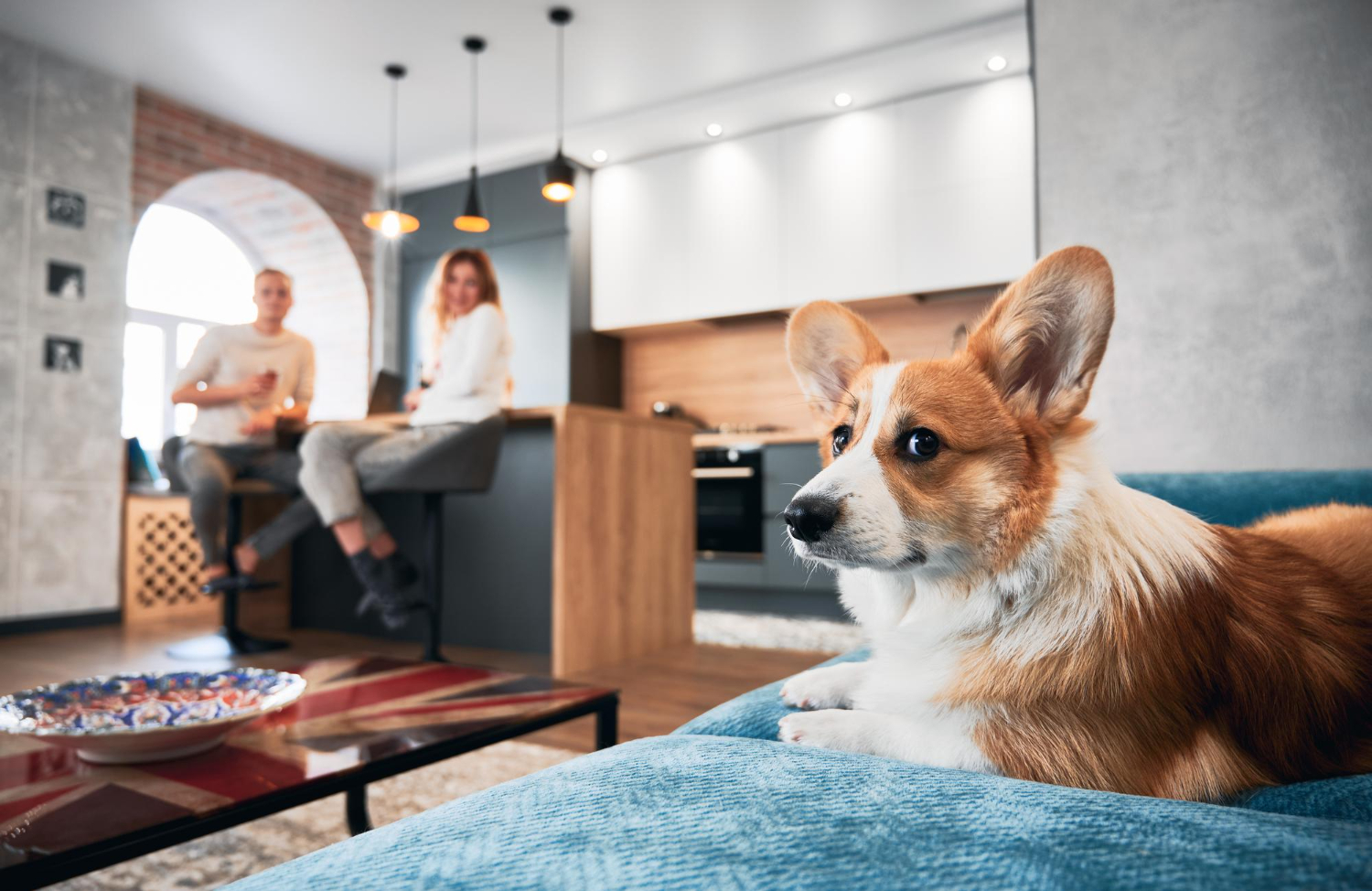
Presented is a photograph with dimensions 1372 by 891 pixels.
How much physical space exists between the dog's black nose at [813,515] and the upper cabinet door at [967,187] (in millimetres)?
4322

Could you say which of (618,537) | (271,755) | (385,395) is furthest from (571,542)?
(271,755)

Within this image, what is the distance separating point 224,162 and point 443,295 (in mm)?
3388

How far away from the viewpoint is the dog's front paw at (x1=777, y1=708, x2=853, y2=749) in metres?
0.65

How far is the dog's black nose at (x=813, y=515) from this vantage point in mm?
684

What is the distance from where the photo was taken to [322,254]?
6.34 m

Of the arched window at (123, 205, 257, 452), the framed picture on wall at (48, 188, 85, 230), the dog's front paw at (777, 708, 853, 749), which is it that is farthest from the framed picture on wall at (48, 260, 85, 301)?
the dog's front paw at (777, 708, 853, 749)

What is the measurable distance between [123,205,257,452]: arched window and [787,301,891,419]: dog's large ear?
5518 mm

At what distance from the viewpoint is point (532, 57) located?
189 inches

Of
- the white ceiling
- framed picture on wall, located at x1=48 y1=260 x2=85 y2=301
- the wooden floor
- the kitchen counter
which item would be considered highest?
the white ceiling

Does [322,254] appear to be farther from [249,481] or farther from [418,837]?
[418,837]

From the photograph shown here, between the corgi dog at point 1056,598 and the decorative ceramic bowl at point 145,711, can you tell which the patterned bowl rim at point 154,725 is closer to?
the decorative ceramic bowl at point 145,711

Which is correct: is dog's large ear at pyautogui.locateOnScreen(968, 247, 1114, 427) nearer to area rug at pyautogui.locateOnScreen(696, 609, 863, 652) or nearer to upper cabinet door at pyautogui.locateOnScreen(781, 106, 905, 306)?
area rug at pyautogui.locateOnScreen(696, 609, 863, 652)

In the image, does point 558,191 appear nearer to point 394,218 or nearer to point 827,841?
point 394,218

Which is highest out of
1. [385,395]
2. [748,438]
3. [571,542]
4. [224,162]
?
[224,162]
